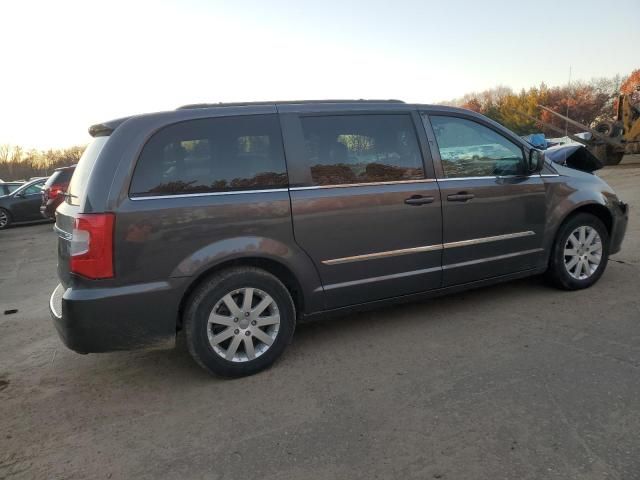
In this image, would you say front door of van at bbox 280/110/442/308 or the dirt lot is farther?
front door of van at bbox 280/110/442/308

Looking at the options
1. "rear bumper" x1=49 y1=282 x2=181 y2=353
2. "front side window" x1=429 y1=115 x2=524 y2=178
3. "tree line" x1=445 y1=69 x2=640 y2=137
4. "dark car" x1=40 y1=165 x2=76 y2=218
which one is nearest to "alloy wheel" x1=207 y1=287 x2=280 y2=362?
"rear bumper" x1=49 y1=282 x2=181 y2=353

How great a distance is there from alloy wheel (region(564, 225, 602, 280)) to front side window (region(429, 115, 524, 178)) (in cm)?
92

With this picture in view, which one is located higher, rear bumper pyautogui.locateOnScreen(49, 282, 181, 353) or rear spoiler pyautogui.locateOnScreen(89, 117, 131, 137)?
rear spoiler pyautogui.locateOnScreen(89, 117, 131, 137)

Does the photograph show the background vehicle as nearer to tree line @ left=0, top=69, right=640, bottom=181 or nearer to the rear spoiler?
the rear spoiler

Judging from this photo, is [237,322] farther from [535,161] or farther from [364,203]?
[535,161]

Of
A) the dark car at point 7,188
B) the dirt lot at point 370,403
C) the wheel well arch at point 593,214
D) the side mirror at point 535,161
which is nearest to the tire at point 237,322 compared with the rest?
the dirt lot at point 370,403

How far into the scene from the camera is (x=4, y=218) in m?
15.8

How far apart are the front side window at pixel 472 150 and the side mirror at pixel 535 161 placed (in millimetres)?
85

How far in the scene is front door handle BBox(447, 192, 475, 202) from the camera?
161 inches

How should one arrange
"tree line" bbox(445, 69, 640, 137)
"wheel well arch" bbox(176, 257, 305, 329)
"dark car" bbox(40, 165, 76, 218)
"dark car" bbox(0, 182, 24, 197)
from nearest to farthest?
"wheel well arch" bbox(176, 257, 305, 329) → "dark car" bbox(40, 165, 76, 218) → "dark car" bbox(0, 182, 24, 197) → "tree line" bbox(445, 69, 640, 137)

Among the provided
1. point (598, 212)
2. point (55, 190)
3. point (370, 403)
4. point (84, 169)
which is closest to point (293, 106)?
point (84, 169)

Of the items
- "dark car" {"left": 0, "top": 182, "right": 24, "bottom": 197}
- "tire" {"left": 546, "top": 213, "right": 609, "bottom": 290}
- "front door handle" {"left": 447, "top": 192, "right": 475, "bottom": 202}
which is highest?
"front door handle" {"left": 447, "top": 192, "right": 475, "bottom": 202}

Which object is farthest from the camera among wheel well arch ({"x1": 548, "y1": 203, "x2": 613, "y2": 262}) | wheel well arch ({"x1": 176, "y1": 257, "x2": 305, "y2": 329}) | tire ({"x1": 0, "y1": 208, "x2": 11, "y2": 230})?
tire ({"x1": 0, "y1": 208, "x2": 11, "y2": 230})

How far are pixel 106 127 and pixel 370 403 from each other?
2.50 m
